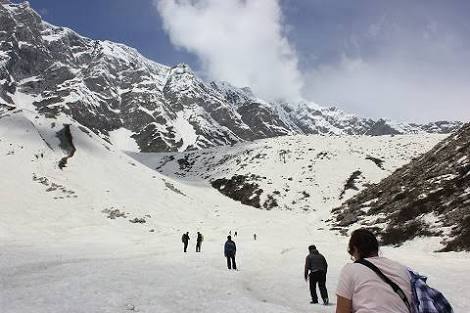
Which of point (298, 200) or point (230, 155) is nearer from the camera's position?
point (298, 200)

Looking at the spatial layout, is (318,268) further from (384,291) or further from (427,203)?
(427,203)

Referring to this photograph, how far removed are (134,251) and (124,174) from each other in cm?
3977

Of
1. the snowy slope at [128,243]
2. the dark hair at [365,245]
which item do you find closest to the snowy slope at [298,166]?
the snowy slope at [128,243]

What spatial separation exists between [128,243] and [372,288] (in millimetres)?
41855

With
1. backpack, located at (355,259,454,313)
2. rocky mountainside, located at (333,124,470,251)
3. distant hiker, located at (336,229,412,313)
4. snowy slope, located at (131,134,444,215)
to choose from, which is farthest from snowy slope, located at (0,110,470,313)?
backpack, located at (355,259,454,313)

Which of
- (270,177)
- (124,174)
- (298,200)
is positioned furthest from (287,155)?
(124,174)

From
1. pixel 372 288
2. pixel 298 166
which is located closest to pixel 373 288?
pixel 372 288

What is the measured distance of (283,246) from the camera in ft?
156

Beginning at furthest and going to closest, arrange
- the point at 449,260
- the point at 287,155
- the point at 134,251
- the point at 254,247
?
the point at 287,155 < the point at 254,247 < the point at 134,251 < the point at 449,260

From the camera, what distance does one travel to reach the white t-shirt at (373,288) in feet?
17.8

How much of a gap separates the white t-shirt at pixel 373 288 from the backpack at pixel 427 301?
0.08 metres

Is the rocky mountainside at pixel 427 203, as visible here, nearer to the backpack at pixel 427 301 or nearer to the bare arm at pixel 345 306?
the backpack at pixel 427 301

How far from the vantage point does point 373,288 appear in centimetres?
549

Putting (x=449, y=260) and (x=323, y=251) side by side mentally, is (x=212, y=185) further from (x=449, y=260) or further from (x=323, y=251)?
(x=449, y=260)
